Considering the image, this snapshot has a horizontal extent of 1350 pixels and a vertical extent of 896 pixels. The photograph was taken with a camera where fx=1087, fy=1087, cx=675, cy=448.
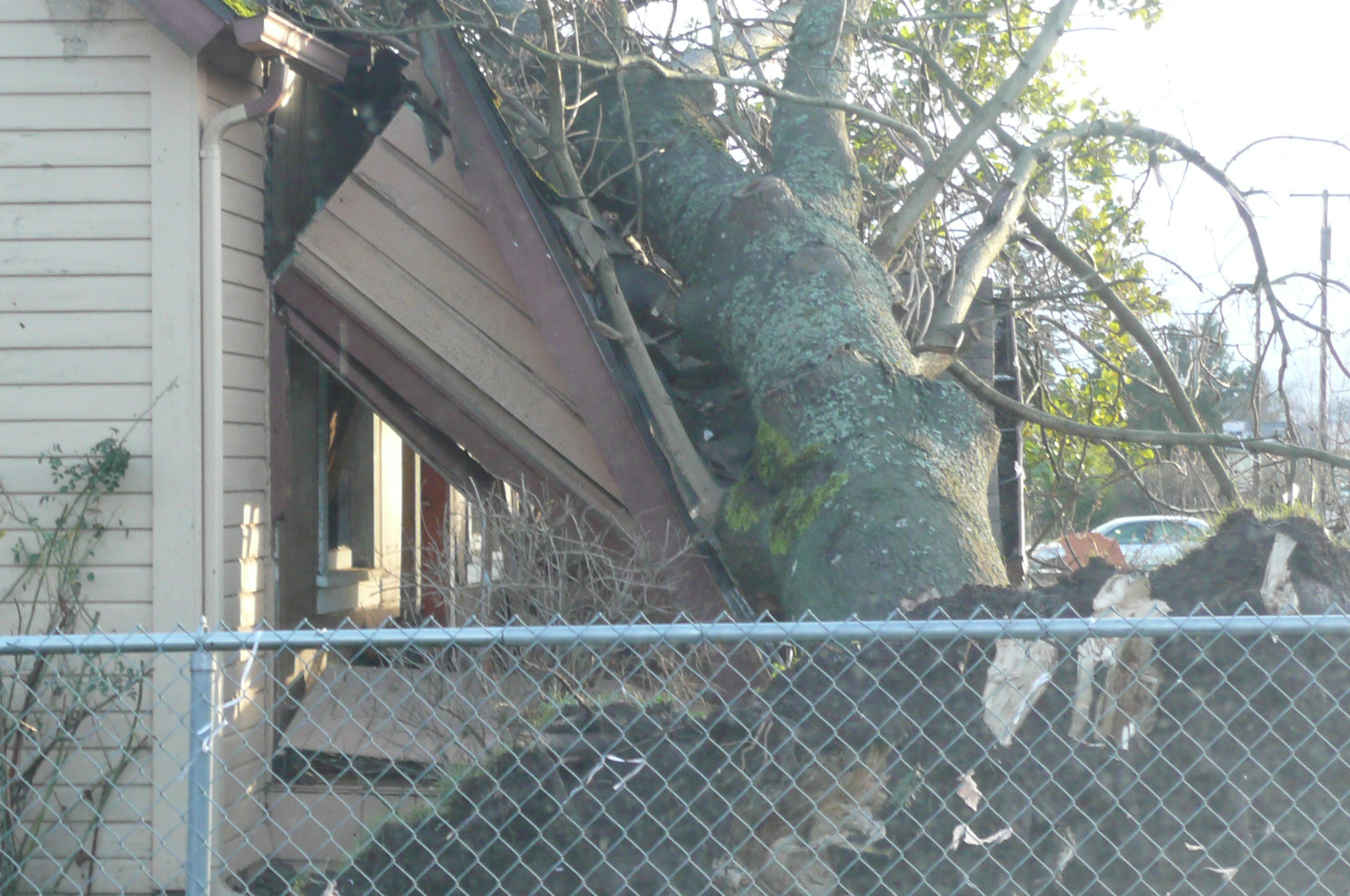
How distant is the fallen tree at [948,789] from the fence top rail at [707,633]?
330mm

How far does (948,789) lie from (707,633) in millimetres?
784

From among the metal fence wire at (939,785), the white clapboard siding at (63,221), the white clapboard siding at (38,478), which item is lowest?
the metal fence wire at (939,785)

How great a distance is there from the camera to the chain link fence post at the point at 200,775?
2.15 m

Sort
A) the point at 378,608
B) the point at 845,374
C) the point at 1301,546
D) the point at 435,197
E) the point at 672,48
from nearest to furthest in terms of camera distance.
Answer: the point at 1301,546 → the point at 845,374 → the point at 435,197 → the point at 672,48 → the point at 378,608

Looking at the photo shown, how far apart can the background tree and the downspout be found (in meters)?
0.80

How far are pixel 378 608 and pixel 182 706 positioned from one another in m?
2.78

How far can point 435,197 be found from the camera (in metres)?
5.13

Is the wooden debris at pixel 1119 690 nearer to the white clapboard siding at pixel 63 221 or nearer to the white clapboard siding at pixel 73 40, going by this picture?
the white clapboard siding at pixel 63 221

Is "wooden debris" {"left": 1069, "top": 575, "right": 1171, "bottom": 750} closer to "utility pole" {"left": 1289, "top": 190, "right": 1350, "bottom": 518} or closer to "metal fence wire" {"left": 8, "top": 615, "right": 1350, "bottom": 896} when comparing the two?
"metal fence wire" {"left": 8, "top": 615, "right": 1350, "bottom": 896}

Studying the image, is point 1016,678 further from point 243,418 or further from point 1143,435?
point 243,418

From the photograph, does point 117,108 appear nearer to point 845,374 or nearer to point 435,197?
point 435,197

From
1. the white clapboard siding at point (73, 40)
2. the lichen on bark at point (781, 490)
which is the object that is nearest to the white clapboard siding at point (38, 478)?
the white clapboard siding at point (73, 40)

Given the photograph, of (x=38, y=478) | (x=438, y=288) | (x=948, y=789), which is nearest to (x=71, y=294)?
(x=38, y=478)

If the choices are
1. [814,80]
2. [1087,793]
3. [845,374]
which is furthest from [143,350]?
[1087,793]
